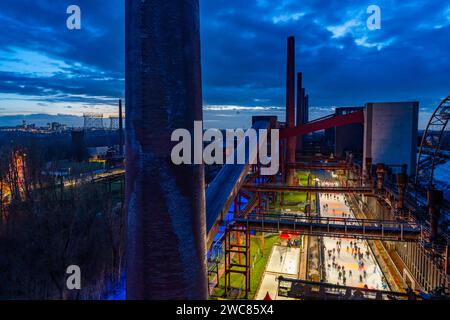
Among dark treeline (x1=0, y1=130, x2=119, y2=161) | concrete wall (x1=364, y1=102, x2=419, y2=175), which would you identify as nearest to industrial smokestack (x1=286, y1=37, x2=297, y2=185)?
concrete wall (x1=364, y1=102, x2=419, y2=175)

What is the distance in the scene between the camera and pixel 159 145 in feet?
13.1

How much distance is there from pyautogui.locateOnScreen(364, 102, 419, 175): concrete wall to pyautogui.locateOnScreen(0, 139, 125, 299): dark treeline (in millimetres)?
17745

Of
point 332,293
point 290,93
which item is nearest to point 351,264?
point 332,293

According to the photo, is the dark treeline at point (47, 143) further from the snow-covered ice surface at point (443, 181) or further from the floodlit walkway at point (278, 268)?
the snow-covered ice surface at point (443, 181)

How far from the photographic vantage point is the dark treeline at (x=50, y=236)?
1327cm

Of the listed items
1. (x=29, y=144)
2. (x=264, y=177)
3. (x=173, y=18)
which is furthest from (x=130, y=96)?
(x=264, y=177)

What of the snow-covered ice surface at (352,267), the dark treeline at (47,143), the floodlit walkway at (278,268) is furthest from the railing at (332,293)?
the dark treeline at (47,143)

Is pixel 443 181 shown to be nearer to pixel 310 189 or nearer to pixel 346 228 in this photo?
pixel 310 189

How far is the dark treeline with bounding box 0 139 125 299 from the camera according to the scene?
1327 centimetres

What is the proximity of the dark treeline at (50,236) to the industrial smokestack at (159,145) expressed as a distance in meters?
11.0

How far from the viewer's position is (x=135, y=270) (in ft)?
13.8

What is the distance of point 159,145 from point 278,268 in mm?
14550
